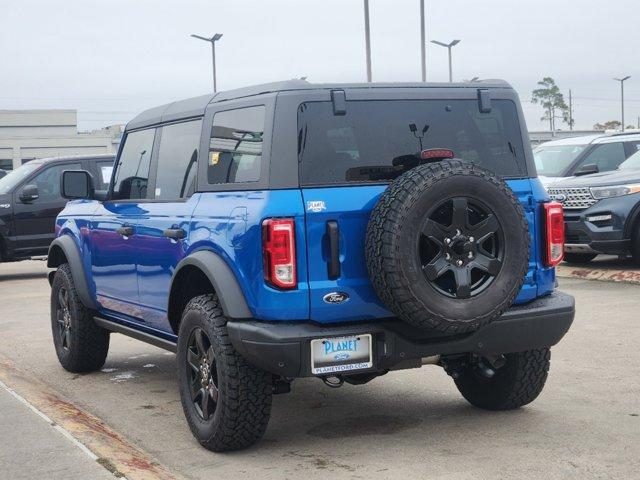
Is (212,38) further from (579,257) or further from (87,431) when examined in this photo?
(87,431)

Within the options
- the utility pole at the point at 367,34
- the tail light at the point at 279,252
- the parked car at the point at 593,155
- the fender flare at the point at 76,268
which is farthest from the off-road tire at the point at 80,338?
the utility pole at the point at 367,34

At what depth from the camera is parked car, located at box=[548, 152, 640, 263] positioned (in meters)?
13.1

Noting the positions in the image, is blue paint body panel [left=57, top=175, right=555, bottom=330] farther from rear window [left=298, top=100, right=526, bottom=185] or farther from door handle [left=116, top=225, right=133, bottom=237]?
rear window [left=298, top=100, right=526, bottom=185]

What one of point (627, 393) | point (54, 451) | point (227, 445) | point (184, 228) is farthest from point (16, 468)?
point (627, 393)

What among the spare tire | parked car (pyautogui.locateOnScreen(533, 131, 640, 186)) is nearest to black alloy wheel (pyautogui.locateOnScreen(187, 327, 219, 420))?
the spare tire

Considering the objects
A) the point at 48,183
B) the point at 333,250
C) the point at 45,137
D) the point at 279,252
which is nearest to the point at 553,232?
the point at 333,250

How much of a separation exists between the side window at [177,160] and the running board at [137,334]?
2.95ft

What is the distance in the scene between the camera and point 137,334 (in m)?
6.98

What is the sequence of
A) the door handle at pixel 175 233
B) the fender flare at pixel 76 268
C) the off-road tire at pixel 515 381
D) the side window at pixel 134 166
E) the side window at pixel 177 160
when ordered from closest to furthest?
the door handle at pixel 175 233 < the off-road tire at pixel 515 381 < the side window at pixel 177 160 < the side window at pixel 134 166 < the fender flare at pixel 76 268

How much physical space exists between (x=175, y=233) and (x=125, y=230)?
3.14 ft

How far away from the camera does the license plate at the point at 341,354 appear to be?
511cm

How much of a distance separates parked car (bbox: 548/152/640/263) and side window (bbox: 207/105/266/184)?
27.4 ft

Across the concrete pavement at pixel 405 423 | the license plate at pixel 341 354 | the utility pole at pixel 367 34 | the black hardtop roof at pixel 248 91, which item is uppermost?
the utility pole at pixel 367 34

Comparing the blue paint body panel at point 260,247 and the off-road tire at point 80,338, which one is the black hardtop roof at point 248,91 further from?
the off-road tire at point 80,338
